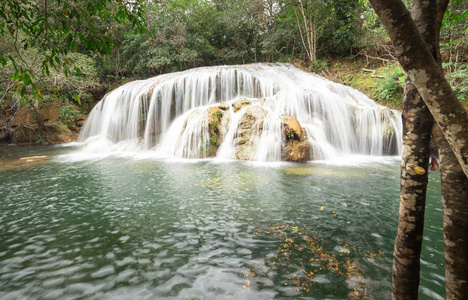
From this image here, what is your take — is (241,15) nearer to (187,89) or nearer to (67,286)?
(187,89)

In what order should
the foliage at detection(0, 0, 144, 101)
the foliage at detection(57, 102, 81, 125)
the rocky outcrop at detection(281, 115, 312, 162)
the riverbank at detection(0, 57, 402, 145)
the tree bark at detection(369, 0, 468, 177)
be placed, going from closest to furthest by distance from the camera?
the tree bark at detection(369, 0, 468, 177), the foliage at detection(0, 0, 144, 101), the rocky outcrop at detection(281, 115, 312, 162), the riverbank at detection(0, 57, 402, 145), the foliage at detection(57, 102, 81, 125)

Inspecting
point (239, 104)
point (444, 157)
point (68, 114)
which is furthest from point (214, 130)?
point (68, 114)

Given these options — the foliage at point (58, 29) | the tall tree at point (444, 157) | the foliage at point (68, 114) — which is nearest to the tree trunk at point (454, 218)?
the tall tree at point (444, 157)

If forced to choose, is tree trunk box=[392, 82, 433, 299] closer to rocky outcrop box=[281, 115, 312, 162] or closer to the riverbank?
rocky outcrop box=[281, 115, 312, 162]

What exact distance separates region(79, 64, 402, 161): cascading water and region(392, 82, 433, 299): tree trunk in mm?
8385

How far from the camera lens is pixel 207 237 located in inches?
Result: 160

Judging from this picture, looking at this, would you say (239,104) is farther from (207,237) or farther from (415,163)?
(415,163)

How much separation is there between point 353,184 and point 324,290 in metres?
4.74

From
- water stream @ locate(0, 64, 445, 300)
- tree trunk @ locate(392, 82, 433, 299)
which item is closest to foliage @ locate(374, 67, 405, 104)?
water stream @ locate(0, 64, 445, 300)

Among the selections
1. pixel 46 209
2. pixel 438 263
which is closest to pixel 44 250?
pixel 46 209

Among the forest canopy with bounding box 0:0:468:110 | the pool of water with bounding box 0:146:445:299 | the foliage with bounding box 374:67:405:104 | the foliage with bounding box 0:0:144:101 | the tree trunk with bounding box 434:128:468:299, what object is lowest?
the pool of water with bounding box 0:146:445:299

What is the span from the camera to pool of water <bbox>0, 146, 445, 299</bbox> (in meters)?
2.89

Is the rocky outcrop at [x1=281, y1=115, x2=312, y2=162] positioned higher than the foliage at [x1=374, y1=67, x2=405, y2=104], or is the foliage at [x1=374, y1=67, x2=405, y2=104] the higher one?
the foliage at [x1=374, y1=67, x2=405, y2=104]

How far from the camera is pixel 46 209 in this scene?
5379 mm
